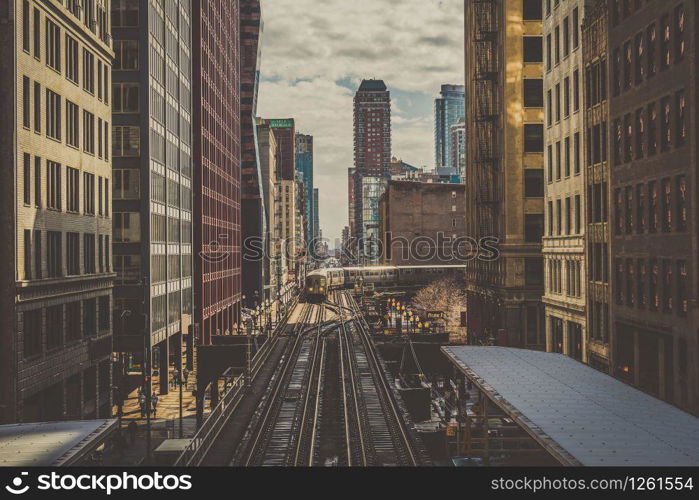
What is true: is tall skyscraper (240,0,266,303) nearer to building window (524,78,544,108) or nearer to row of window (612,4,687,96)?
building window (524,78,544,108)

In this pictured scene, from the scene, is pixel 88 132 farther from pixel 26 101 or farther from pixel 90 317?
pixel 90 317

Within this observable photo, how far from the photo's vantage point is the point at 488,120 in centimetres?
7919

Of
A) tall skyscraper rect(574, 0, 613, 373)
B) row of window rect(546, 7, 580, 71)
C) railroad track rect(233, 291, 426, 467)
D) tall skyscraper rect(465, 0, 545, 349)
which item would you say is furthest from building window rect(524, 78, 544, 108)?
railroad track rect(233, 291, 426, 467)

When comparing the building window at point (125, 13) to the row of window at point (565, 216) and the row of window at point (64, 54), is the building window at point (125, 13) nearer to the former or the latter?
the row of window at point (64, 54)

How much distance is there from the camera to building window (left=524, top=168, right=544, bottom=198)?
2904 inches

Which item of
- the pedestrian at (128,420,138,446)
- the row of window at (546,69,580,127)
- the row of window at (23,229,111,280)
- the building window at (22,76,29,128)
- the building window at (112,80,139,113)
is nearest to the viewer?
the building window at (22,76,29,128)

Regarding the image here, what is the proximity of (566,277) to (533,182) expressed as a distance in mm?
18160

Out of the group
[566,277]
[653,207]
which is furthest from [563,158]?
[653,207]

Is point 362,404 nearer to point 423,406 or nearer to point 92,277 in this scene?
point 423,406

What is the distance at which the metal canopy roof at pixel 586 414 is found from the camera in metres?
16.6

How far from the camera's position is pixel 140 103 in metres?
63.6

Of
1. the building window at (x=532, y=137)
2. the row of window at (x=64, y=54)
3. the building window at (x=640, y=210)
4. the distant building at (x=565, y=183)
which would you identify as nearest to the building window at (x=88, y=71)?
the row of window at (x=64, y=54)

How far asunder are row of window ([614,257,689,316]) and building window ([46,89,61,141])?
31929 mm
